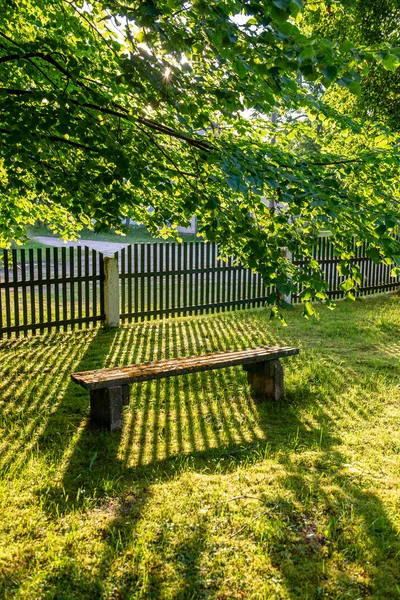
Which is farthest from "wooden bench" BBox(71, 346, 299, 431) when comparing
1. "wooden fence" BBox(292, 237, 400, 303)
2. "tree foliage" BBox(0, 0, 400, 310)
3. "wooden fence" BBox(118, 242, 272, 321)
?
"wooden fence" BBox(292, 237, 400, 303)

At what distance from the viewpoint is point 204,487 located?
4.00 m

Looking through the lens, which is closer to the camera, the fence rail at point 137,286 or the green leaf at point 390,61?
the green leaf at point 390,61

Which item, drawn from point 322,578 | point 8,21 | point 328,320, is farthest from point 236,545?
point 328,320

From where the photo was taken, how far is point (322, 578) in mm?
2979

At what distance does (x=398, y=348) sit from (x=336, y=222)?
5.71 metres

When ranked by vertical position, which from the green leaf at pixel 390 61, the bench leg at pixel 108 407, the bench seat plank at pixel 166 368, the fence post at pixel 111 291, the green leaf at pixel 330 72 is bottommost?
the bench leg at pixel 108 407

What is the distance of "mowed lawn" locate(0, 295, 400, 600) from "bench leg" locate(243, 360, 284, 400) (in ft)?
0.70

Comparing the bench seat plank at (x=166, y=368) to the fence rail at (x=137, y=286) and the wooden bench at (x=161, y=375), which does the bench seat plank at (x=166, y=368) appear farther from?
the fence rail at (x=137, y=286)

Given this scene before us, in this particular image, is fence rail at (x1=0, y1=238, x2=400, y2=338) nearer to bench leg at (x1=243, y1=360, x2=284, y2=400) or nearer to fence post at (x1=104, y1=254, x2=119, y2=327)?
fence post at (x1=104, y1=254, x2=119, y2=327)

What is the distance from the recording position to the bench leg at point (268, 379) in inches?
241

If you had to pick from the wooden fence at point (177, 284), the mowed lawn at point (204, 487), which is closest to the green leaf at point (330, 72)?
the mowed lawn at point (204, 487)

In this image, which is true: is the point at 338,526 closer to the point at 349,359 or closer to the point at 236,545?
the point at 236,545

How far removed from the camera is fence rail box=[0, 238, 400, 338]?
8914mm

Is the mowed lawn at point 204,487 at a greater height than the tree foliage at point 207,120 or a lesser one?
lesser
